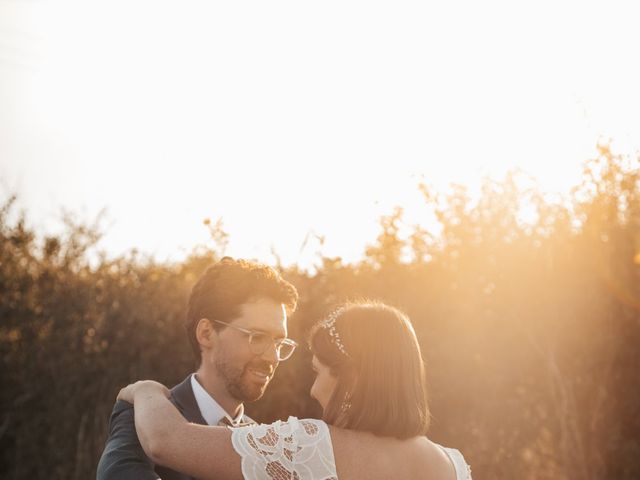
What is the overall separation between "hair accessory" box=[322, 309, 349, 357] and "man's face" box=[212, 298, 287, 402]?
0.62 metres

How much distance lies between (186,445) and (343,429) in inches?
20.6

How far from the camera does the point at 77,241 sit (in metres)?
9.78

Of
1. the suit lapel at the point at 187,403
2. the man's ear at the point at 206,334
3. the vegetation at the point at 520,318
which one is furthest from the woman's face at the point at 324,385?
the vegetation at the point at 520,318

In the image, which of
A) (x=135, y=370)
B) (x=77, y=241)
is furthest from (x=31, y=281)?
(x=135, y=370)

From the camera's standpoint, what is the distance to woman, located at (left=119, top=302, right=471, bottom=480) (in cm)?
279

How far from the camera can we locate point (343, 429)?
2912mm

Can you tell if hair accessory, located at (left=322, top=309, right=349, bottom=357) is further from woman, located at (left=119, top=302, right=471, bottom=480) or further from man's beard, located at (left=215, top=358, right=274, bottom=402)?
man's beard, located at (left=215, top=358, right=274, bottom=402)

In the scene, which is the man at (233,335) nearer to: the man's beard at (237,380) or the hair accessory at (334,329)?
the man's beard at (237,380)

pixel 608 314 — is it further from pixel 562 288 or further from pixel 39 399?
pixel 39 399

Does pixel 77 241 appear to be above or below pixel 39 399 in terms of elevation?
above

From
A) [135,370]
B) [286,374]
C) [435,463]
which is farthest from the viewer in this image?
[135,370]

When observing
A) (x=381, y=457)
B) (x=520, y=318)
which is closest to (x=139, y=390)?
(x=381, y=457)

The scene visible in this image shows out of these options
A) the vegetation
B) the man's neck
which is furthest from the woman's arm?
the vegetation

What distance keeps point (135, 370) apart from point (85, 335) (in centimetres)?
75
